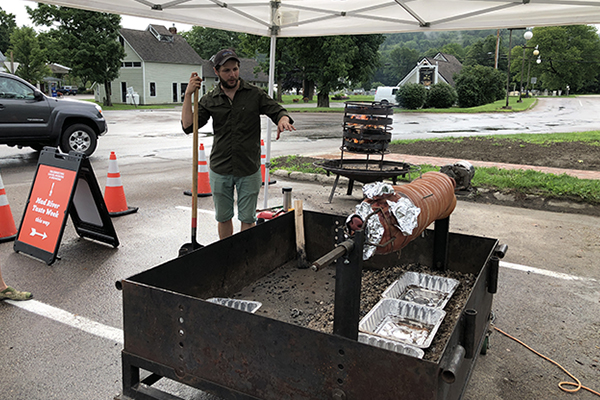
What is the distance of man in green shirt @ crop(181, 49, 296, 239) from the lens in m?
4.22

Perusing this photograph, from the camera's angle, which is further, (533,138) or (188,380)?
(533,138)

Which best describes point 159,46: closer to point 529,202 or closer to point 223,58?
point 529,202

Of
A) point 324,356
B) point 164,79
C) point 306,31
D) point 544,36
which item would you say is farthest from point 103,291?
point 544,36

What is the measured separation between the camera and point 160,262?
520cm

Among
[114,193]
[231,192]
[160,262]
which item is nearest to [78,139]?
[114,193]

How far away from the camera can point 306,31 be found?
6840 millimetres

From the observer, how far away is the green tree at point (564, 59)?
8819cm

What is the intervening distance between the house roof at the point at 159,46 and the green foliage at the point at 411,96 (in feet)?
90.3

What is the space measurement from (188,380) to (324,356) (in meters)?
0.77

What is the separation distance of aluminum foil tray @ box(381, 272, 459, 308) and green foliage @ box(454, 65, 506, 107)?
141ft

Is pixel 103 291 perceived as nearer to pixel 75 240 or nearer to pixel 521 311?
pixel 75 240

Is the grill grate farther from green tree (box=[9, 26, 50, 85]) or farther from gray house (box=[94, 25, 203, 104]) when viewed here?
green tree (box=[9, 26, 50, 85])

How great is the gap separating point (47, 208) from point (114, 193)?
179cm

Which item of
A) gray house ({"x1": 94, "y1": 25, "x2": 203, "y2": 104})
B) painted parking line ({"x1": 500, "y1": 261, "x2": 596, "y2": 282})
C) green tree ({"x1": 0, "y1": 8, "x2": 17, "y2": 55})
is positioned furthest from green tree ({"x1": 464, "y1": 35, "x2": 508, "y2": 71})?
painted parking line ({"x1": 500, "y1": 261, "x2": 596, "y2": 282})
